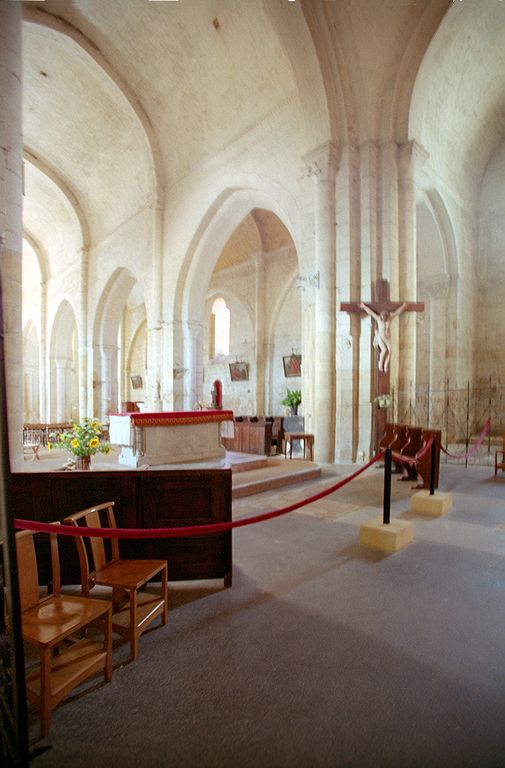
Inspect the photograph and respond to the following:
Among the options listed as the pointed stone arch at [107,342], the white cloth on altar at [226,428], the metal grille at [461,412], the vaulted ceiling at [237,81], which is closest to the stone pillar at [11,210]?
the white cloth on altar at [226,428]

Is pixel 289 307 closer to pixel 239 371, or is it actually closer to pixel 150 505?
pixel 239 371

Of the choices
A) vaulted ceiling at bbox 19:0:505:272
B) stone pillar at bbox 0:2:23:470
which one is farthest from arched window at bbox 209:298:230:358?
stone pillar at bbox 0:2:23:470

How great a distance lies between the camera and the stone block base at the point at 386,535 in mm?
3660

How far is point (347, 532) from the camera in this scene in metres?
4.19

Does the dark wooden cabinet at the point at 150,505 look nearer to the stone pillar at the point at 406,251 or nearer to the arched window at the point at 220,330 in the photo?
the stone pillar at the point at 406,251

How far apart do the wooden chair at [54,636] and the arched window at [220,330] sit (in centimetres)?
1849

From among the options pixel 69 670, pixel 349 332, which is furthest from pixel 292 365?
pixel 69 670

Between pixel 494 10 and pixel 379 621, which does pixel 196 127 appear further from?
pixel 379 621

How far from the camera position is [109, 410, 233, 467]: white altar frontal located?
6441 millimetres

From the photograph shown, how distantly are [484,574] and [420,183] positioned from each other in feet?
32.2

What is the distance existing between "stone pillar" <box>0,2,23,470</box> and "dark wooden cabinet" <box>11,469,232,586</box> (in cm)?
197

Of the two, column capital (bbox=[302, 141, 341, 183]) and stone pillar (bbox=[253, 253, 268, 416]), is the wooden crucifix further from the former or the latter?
stone pillar (bbox=[253, 253, 268, 416])

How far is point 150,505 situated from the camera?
3.13m

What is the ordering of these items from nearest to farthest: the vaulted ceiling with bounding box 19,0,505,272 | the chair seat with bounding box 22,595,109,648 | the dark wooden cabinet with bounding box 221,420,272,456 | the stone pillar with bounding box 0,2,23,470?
1. the chair seat with bounding box 22,595,109,648
2. the stone pillar with bounding box 0,2,23,470
3. the vaulted ceiling with bounding box 19,0,505,272
4. the dark wooden cabinet with bounding box 221,420,272,456
